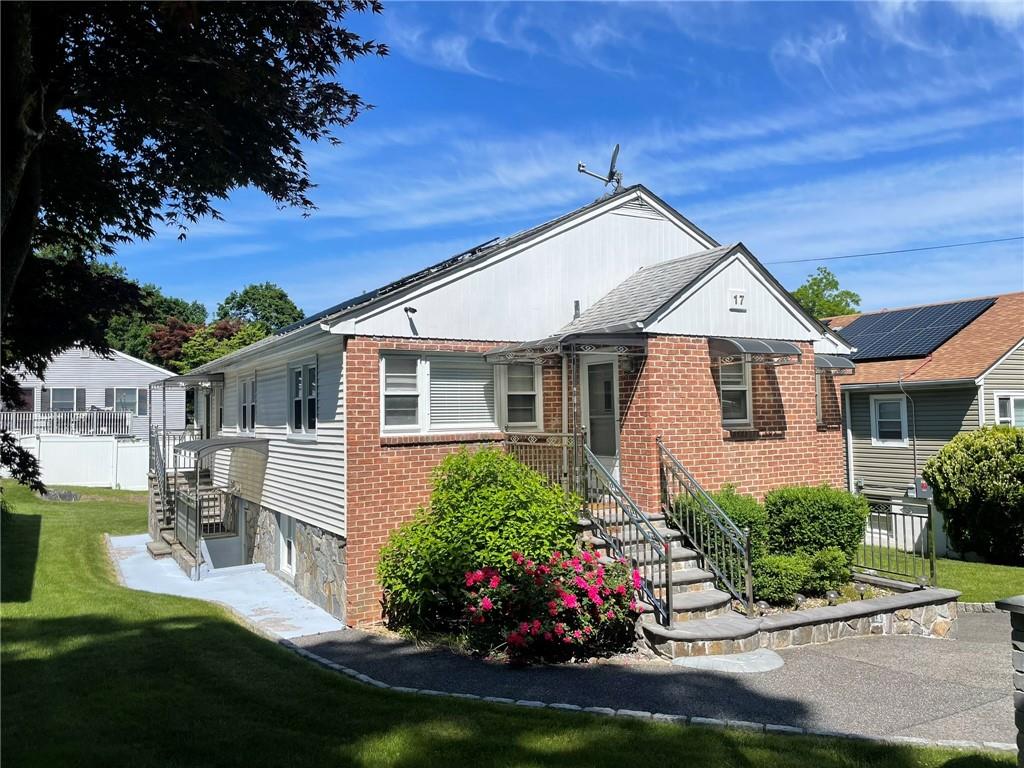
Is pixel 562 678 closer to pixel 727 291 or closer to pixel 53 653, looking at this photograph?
pixel 53 653

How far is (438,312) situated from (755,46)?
6608 millimetres

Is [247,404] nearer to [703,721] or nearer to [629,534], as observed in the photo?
[629,534]

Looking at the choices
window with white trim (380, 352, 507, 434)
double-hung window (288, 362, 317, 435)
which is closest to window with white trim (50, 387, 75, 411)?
double-hung window (288, 362, 317, 435)

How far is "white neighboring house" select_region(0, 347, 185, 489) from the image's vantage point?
2652 cm

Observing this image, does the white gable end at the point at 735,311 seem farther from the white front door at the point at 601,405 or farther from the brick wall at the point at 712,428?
the white front door at the point at 601,405

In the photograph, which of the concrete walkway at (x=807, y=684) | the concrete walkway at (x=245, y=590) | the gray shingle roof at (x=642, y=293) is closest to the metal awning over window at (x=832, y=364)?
the gray shingle roof at (x=642, y=293)

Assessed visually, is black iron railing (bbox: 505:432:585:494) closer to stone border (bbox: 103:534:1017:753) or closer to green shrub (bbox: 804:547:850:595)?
green shrub (bbox: 804:547:850:595)

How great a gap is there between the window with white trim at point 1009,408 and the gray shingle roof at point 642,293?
35.2 feet

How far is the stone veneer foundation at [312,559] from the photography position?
1044cm

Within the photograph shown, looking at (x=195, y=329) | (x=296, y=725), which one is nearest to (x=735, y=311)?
(x=296, y=725)

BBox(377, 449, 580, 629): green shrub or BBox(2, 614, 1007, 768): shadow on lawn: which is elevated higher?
BBox(377, 449, 580, 629): green shrub

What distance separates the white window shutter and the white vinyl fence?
2060cm

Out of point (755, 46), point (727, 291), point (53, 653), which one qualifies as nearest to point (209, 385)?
point (53, 653)

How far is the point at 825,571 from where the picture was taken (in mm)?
9562
